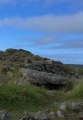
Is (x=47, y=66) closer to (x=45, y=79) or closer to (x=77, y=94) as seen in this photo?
(x=45, y=79)

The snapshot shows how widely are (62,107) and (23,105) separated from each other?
150cm

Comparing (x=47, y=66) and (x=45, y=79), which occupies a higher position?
(x=47, y=66)

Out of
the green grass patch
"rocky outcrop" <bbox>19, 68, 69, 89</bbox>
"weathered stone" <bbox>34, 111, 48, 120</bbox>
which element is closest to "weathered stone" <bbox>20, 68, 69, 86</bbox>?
"rocky outcrop" <bbox>19, 68, 69, 89</bbox>

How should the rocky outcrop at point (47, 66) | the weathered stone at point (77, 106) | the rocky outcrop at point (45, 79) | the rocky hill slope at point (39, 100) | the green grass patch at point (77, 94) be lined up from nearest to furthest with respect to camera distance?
1. the rocky hill slope at point (39, 100)
2. the weathered stone at point (77, 106)
3. the green grass patch at point (77, 94)
4. the rocky outcrop at point (45, 79)
5. the rocky outcrop at point (47, 66)

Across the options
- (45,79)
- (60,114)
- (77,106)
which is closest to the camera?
(60,114)

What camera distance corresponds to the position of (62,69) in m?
23.4

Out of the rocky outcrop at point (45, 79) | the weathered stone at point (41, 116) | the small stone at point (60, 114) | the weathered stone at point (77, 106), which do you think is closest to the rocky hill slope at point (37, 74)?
the rocky outcrop at point (45, 79)

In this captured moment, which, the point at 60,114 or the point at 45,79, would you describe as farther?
the point at 45,79

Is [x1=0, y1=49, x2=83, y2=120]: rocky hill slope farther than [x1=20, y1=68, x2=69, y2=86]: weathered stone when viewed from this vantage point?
No

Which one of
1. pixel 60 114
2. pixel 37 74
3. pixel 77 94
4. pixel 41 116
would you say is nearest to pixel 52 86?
pixel 37 74

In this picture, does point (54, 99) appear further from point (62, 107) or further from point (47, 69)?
point (47, 69)

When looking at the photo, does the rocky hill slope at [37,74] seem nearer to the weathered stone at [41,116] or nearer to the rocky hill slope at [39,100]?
Answer: the rocky hill slope at [39,100]

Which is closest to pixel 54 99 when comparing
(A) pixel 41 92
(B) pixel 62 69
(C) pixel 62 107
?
(A) pixel 41 92

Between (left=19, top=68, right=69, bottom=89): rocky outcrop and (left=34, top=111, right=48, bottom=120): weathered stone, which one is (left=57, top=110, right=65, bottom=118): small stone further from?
(left=19, top=68, right=69, bottom=89): rocky outcrop
